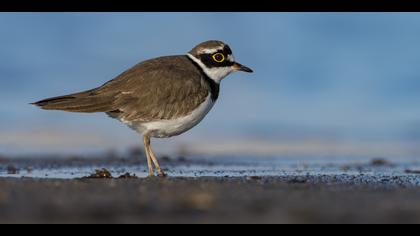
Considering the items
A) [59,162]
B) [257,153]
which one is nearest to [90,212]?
[59,162]

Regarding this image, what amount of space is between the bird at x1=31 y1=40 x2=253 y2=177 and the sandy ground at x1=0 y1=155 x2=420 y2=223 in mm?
1241

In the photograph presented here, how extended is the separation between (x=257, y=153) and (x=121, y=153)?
2.75 m

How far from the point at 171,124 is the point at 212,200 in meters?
3.37

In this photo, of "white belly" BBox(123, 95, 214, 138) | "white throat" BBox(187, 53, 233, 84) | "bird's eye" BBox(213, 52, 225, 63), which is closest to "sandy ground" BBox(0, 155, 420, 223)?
"white belly" BBox(123, 95, 214, 138)

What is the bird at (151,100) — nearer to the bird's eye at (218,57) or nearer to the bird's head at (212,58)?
the bird's head at (212,58)

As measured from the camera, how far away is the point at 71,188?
6.78m

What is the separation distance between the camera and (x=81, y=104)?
29.6ft

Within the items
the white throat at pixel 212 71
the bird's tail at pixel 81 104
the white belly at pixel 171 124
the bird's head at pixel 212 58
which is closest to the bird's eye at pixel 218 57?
the bird's head at pixel 212 58

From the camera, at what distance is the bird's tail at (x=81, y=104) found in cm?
898

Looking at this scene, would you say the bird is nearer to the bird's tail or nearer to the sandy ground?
the bird's tail

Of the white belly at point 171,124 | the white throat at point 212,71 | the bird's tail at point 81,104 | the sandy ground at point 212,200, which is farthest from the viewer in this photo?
the white throat at point 212,71

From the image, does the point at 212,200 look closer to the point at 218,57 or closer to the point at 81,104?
the point at 81,104

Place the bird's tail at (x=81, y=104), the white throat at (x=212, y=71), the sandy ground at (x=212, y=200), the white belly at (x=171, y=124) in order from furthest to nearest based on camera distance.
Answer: the white throat at (x=212, y=71)
the white belly at (x=171, y=124)
the bird's tail at (x=81, y=104)
the sandy ground at (x=212, y=200)
